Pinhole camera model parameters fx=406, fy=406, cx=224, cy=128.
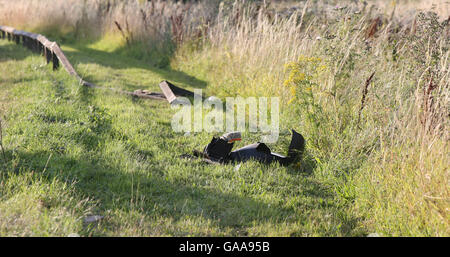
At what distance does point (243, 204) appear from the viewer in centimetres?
331

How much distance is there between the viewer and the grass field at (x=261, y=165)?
286 cm

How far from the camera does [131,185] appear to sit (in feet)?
11.3

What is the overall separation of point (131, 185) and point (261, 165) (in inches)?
50.5

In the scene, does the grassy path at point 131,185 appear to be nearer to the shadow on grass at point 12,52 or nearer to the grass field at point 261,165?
the grass field at point 261,165

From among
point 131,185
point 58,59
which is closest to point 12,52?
point 58,59

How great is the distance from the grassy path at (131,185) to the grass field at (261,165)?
1 centimetres

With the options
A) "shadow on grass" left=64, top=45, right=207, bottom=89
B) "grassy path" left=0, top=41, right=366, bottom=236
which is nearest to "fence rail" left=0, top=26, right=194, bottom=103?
"shadow on grass" left=64, top=45, right=207, bottom=89

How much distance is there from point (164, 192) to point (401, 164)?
6.26 feet

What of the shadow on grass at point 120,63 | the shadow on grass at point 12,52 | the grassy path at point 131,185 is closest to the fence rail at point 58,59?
the shadow on grass at point 12,52

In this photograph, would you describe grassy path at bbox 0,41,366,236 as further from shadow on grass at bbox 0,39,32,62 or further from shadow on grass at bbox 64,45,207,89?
shadow on grass at bbox 0,39,32,62

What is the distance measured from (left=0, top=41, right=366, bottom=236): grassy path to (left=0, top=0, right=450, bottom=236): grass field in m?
0.01

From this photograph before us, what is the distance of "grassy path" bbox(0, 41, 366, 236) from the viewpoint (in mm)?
2843

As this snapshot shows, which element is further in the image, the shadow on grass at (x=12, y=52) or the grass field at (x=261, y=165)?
the shadow on grass at (x=12, y=52)
